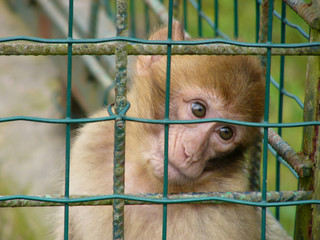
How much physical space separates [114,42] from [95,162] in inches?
40.0

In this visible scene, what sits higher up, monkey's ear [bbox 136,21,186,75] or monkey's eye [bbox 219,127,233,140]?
monkey's ear [bbox 136,21,186,75]

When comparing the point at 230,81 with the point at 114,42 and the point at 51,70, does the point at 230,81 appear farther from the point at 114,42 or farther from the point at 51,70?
the point at 51,70

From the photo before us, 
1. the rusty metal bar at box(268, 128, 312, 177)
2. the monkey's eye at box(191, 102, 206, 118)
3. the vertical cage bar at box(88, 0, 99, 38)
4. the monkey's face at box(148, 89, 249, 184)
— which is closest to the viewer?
the rusty metal bar at box(268, 128, 312, 177)

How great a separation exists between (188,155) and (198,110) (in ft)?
0.82

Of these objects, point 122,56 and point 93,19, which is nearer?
point 122,56

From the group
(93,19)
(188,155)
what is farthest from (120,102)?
(93,19)

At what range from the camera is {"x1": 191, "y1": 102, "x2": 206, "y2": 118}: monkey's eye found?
7.69 ft

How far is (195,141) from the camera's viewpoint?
87.9 inches

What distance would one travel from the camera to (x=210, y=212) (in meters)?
2.29

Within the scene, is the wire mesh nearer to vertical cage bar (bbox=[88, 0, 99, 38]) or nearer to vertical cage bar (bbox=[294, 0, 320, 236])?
vertical cage bar (bbox=[294, 0, 320, 236])

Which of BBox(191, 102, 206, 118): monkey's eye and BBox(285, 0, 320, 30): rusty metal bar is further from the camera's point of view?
BBox(191, 102, 206, 118): monkey's eye

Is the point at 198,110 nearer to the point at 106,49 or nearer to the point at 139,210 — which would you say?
the point at 139,210

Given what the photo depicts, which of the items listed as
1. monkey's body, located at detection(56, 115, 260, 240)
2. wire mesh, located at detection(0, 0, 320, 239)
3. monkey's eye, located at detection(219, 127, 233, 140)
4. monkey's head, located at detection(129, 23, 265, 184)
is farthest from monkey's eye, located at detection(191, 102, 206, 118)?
wire mesh, located at detection(0, 0, 320, 239)

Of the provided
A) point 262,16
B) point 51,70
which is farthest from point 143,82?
point 51,70
